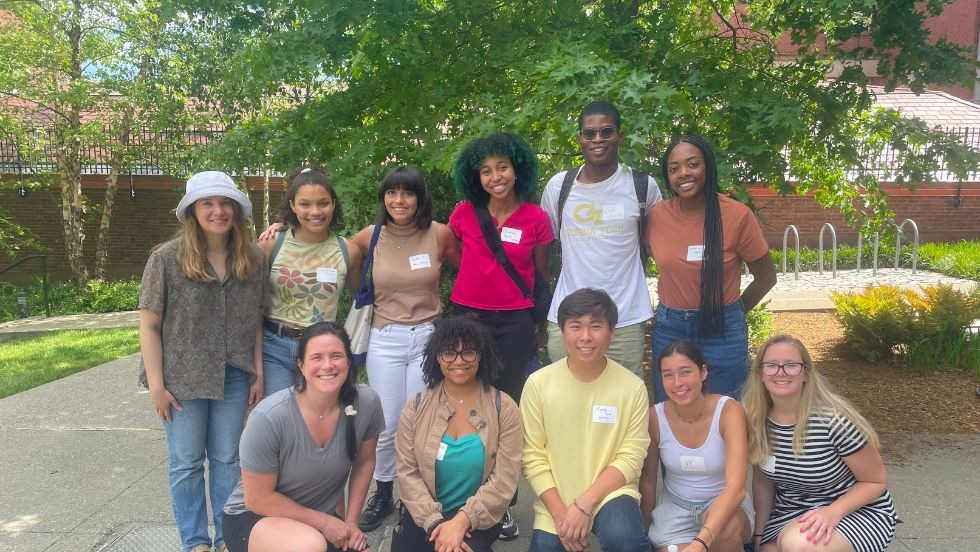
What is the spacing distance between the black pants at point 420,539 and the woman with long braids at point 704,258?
3.57ft

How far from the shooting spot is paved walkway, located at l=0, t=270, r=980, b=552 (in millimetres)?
3557

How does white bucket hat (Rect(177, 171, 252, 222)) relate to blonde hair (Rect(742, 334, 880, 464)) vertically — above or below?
above

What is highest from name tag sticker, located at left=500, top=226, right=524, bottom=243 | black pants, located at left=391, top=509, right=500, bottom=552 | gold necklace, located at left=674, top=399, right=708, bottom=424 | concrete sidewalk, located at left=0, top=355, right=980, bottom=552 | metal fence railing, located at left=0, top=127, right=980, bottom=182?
metal fence railing, located at left=0, top=127, right=980, bottom=182

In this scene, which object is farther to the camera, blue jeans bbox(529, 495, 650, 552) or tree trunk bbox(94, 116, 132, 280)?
tree trunk bbox(94, 116, 132, 280)

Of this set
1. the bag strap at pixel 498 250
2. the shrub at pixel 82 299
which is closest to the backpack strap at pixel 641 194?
the bag strap at pixel 498 250

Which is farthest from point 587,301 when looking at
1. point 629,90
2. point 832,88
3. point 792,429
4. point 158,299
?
point 832,88

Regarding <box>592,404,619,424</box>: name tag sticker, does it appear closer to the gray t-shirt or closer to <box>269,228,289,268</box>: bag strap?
the gray t-shirt

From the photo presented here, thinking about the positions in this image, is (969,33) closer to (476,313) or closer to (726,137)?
(726,137)

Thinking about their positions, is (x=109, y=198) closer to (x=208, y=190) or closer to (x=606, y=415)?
(x=208, y=190)

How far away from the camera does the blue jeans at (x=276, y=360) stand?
10.9ft

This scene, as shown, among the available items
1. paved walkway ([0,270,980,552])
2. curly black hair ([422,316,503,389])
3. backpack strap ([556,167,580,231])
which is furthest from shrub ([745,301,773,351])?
curly black hair ([422,316,503,389])

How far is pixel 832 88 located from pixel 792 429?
3.28 meters

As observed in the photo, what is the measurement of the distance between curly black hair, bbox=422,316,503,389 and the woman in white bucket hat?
2.70ft

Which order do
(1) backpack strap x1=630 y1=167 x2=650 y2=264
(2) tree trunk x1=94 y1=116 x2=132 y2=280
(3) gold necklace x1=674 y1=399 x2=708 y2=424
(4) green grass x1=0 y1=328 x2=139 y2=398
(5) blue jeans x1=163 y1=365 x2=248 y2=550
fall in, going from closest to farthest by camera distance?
(3) gold necklace x1=674 y1=399 x2=708 y2=424 < (5) blue jeans x1=163 y1=365 x2=248 y2=550 < (1) backpack strap x1=630 y1=167 x2=650 y2=264 < (4) green grass x1=0 y1=328 x2=139 y2=398 < (2) tree trunk x1=94 y1=116 x2=132 y2=280
